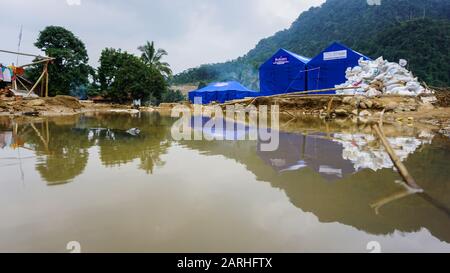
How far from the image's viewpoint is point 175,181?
2.53m

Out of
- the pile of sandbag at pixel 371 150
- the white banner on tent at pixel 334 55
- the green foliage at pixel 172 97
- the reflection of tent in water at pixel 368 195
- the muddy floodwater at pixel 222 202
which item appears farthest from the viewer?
the green foliage at pixel 172 97

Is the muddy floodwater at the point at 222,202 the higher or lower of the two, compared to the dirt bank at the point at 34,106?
lower

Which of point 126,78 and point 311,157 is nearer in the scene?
point 311,157

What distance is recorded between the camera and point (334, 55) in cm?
1519

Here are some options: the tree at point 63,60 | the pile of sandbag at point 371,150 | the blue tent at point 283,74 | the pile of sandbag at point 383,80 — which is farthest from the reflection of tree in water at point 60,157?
the tree at point 63,60

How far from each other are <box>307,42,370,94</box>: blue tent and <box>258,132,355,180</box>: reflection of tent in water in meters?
11.2

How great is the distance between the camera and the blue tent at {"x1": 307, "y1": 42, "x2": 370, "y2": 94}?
14703 millimetres

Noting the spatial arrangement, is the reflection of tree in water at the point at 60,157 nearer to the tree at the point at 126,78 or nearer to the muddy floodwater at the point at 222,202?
the muddy floodwater at the point at 222,202

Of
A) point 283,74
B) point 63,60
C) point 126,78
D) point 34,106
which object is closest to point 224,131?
point 34,106

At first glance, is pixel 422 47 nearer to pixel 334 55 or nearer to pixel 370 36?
pixel 370 36

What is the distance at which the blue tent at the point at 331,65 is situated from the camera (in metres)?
14.7

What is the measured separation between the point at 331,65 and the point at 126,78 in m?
21.4

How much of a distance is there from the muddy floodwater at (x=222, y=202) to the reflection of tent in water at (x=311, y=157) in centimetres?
2
